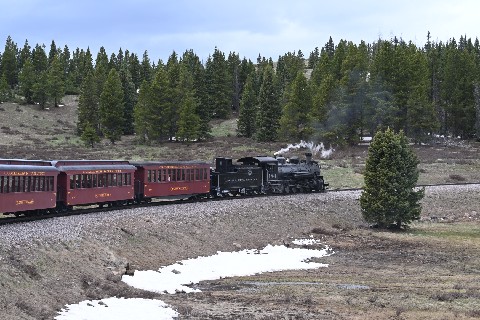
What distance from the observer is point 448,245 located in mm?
33875

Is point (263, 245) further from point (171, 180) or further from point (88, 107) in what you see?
point (88, 107)

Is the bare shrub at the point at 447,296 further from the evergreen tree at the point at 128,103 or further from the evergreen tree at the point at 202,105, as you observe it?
the evergreen tree at the point at 128,103

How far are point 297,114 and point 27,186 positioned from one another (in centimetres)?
6029

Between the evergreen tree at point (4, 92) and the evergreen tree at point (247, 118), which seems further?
the evergreen tree at point (4, 92)

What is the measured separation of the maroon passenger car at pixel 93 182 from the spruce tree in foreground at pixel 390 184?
15325 mm

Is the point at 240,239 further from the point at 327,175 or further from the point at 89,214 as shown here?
the point at 327,175

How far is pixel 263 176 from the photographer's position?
4606 cm

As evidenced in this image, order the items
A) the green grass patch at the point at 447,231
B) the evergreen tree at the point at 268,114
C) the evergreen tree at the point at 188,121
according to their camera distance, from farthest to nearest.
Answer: the evergreen tree at the point at 268,114
the evergreen tree at the point at 188,121
the green grass patch at the point at 447,231

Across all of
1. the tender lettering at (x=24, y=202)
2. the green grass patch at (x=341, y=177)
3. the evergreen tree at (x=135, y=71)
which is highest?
the evergreen tree at (x=135, y=71)

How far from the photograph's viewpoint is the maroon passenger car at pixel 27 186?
25.2 metres

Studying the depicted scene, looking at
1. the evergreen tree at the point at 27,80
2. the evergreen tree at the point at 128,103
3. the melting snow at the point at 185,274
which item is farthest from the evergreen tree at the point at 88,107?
the melting snow at the point at 185,274

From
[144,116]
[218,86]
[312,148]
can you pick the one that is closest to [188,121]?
[144,116]

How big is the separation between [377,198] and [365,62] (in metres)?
54.9

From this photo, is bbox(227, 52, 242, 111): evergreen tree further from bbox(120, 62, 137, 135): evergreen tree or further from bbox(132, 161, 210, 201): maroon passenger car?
bbox(132, 161, 210, 201): maroon passenger car
